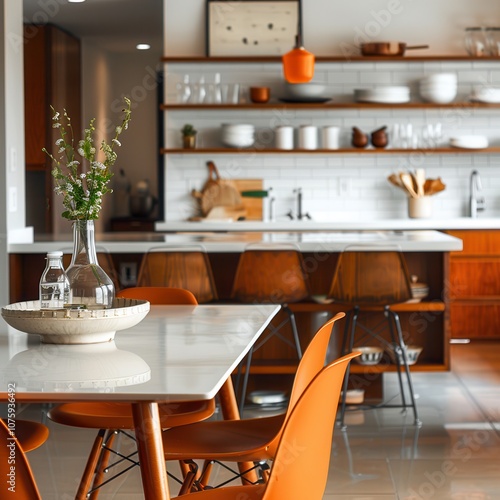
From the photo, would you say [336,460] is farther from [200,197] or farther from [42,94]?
[42,94]

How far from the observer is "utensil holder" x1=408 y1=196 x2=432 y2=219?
23.2ft

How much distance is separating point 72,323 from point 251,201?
17.1 ft

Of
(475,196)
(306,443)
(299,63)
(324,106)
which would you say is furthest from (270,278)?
(475,196)

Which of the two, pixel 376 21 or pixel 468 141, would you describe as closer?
pixel 468 141

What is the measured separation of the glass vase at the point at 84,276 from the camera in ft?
7.48

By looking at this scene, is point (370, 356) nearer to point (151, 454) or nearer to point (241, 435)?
point (241, 435)

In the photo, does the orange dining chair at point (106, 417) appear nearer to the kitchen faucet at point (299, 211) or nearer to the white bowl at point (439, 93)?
the kitchen faucet at point (299, 211)

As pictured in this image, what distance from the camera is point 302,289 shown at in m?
4.43

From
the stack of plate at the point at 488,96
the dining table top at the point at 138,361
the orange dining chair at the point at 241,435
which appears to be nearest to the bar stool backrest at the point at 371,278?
the dining table top at the point at 138,361

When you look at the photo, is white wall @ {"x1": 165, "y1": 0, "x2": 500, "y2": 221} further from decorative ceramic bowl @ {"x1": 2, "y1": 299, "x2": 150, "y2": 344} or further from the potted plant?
decorative ceramic bowl @ {"x1": 2, "y1": 299, "x2": 150, "y2": 344}

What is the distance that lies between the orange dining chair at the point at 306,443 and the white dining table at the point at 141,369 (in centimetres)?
16

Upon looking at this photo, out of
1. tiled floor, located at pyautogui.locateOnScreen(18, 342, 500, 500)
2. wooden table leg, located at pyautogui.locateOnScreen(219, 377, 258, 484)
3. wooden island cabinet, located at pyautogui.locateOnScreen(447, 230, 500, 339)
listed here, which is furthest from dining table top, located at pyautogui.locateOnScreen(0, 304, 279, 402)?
wooden island cabinet, located at pyautogui.locateOnScreen(447, 230, 500, 339)

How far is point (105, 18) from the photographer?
802cm

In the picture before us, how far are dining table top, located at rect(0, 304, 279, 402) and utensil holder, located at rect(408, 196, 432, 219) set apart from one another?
4.55m
